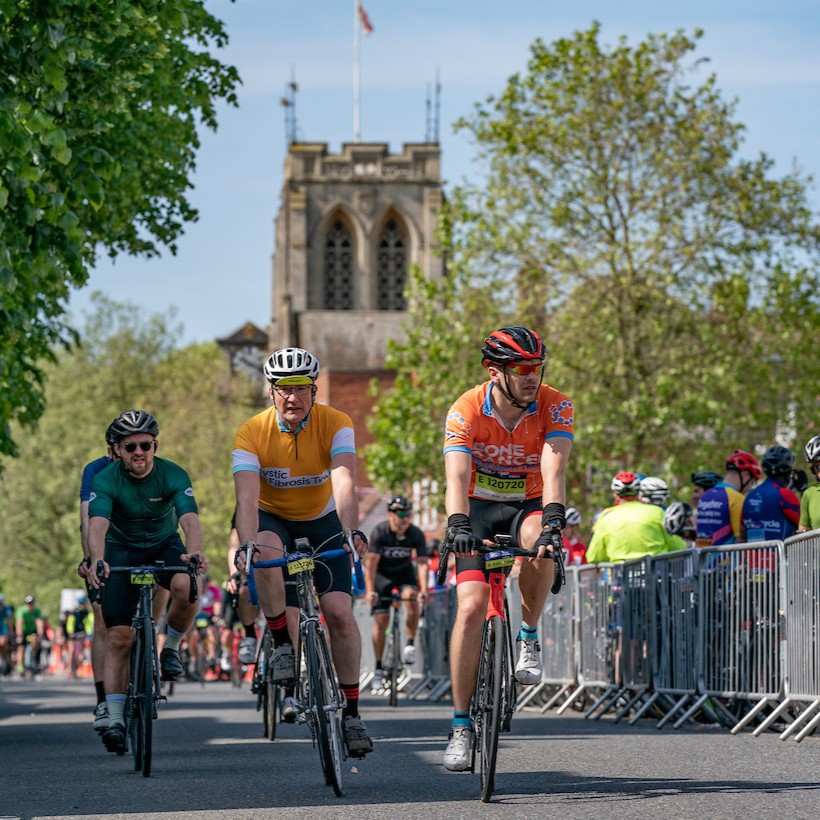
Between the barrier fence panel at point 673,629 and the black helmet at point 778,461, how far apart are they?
2.84 feet

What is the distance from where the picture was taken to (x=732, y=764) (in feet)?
37.2

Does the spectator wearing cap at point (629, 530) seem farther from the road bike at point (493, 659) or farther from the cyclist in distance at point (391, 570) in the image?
the road bike at point (493, 659)

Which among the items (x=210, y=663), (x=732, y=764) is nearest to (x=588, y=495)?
(x=210, y=663)

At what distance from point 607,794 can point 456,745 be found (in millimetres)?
794

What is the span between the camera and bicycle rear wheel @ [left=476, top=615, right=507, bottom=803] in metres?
9.20

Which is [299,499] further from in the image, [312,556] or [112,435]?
[112,435]

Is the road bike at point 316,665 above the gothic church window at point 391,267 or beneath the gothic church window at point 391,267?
beneath

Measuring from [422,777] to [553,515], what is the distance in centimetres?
217

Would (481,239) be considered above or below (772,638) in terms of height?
above

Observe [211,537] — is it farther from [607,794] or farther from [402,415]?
[607,794]

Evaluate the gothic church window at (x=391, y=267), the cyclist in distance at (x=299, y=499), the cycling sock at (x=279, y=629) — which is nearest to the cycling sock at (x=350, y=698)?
the cyclist in distance at (x=299, y=499)

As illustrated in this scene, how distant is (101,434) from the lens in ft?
260

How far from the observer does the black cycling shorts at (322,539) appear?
34.9 feet

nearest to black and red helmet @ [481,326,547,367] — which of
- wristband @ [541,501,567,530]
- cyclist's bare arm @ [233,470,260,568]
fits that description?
wristband @ [541,501,567,530]
